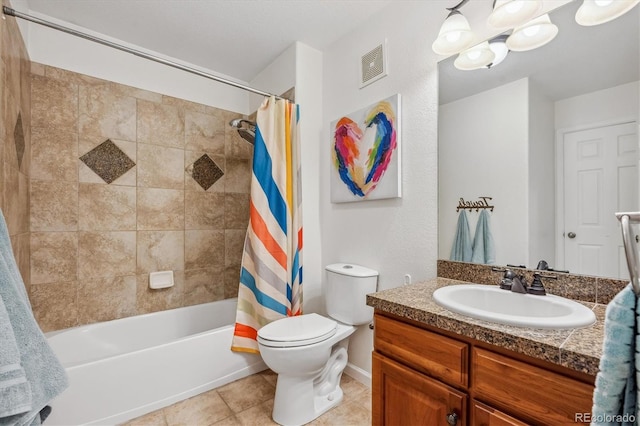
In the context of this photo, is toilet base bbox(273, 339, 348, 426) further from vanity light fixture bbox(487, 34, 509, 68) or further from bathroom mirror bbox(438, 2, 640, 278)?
vanity light fixture bbox(487, 34, 509, 68)

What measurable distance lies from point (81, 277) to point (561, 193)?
2.80 metres

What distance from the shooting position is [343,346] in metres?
1.98

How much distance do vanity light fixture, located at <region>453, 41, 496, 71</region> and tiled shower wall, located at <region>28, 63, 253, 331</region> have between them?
1994 millimetres

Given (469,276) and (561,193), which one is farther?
(469,276)

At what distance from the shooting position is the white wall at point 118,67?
190 centimetres

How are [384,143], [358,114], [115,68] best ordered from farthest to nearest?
[115,68], [358,114], [384,143]

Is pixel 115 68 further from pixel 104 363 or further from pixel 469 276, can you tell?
pixel 469 276

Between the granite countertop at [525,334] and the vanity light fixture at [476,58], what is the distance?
1100mm

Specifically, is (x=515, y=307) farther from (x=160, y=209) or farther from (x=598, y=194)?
(x=160, y=209)

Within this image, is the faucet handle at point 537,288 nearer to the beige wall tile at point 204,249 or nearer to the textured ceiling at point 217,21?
the textured ceiling at point 217,21

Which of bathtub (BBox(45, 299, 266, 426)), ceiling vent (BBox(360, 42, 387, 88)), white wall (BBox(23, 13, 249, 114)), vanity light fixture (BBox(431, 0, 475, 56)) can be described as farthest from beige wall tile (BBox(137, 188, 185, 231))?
vanity light fixture (BBox(431, 0, 475, 56))

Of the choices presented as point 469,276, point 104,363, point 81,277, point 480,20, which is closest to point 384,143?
point 480,20

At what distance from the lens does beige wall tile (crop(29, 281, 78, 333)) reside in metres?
1.85

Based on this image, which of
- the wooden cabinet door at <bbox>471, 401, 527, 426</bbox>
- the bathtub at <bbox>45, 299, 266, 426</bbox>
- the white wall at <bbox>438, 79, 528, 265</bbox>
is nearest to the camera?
the wooden cabinet door at <bbox>471, 401, 527, 426</bbox>
